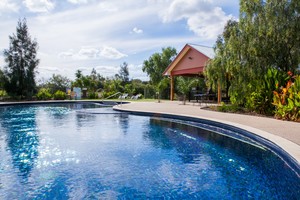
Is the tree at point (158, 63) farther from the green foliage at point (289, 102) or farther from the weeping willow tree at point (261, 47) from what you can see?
the green foliage at point (289, 102)

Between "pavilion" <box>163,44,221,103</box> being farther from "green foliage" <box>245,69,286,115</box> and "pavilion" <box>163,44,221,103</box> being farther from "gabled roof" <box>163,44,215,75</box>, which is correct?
"green foliage" <box>245,69,286,115</box>

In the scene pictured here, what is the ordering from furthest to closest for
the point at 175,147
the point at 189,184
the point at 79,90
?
1. the point at 79,90
2. the point at 175,147
3. the point at 189,184

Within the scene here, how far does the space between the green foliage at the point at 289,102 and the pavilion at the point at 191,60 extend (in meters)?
7.45

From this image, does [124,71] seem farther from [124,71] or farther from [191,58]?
[191,58]

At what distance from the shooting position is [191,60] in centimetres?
1956

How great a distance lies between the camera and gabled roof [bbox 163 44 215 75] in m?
17.9

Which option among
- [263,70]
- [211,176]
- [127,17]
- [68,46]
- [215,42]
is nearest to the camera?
[211,176]

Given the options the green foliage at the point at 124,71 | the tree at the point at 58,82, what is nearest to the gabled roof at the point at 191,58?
the tree at the point at 58,82

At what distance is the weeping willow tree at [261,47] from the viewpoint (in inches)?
417

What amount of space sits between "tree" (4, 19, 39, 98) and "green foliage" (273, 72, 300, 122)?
940 inches

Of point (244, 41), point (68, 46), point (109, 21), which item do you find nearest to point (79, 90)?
point (68, 46)

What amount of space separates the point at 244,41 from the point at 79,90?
2162 centimetres

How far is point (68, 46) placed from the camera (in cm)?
2014

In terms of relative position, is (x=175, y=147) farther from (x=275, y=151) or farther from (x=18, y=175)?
(x=18, y=175)
